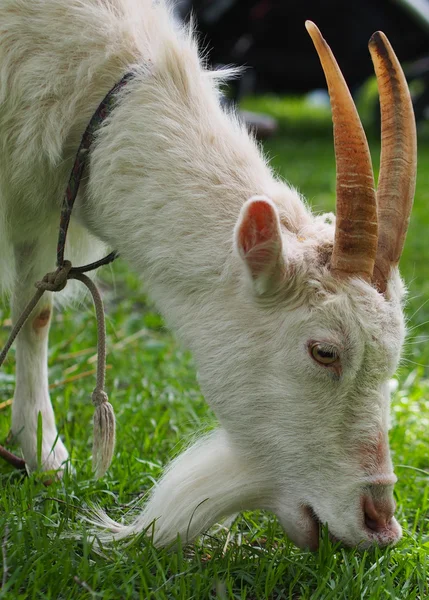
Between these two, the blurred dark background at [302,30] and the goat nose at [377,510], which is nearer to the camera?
the goat nose at [377,510]

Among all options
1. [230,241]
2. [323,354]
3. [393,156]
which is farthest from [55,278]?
[393,156]

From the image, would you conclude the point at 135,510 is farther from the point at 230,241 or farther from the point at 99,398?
the point at 230,241

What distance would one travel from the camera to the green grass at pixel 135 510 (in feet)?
8.93

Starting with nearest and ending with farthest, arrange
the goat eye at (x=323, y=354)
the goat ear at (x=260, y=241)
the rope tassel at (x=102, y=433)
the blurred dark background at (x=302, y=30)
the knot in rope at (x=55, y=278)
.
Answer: the goat ear at (x=260, y=241), the goat eye at (x=323, y=354), the rope tassel at (x=102, y=433), the knot in rope at (x=55, y=278), the blurred dark background at (x=302, y=30)

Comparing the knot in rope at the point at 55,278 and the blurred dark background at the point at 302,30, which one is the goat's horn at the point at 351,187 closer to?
the knot in rope at the point at 55,278

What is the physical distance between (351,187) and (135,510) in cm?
154

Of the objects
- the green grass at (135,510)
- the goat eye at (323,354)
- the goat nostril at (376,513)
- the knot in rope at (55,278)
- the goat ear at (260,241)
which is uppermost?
the goat ear at (260,241)

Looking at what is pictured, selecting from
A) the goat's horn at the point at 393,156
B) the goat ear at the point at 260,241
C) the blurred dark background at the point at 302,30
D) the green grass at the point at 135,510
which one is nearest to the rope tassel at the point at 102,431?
the green grass at the point at 135,510

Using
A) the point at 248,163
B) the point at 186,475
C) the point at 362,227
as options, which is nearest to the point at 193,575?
the point at 186,475

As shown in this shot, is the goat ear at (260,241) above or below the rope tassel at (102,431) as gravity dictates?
above

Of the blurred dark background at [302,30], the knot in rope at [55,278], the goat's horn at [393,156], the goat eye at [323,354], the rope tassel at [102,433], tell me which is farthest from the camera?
the blurred dark background at [302,30]

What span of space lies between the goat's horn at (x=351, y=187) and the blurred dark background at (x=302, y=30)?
9150 millimetres

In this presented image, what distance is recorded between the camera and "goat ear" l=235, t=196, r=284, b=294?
2580mm

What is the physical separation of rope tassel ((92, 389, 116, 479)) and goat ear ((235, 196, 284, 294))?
0.79 meters
